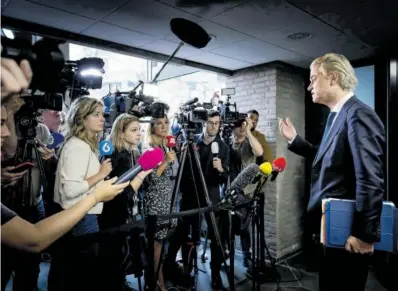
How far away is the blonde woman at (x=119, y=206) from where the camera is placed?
217 centimetres

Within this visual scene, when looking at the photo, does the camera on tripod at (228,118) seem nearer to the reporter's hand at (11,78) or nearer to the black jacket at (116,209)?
the black jacket at (116,209)

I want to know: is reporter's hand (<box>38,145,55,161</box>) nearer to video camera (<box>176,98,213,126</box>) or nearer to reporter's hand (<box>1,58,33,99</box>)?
video camera (<box>176,98,213,126</box>)

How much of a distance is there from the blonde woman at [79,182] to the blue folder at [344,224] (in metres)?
1.30

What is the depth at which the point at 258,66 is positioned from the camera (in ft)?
13.4

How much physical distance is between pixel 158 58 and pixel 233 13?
1.36 meters

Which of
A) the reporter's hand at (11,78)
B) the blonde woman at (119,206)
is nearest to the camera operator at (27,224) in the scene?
the reporter's hand at (11,78)

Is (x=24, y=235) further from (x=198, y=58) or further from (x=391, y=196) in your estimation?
(x=391, y=196)

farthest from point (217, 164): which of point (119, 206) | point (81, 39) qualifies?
point (81, 39)

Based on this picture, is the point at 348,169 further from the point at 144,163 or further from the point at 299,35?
the point at 299,35

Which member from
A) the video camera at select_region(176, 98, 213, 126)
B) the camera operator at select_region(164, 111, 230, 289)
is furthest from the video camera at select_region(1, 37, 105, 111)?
the camera operator at select_region(164, 111, 230, 289)

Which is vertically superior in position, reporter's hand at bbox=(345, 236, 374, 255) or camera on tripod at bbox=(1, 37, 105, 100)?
camera on tripod at bbox=(1, 37, 105, 100)

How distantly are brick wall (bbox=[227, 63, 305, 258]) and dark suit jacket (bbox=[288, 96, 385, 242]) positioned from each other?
2260 mm

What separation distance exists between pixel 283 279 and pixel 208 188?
4.69 feet

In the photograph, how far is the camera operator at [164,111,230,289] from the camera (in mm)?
2916
